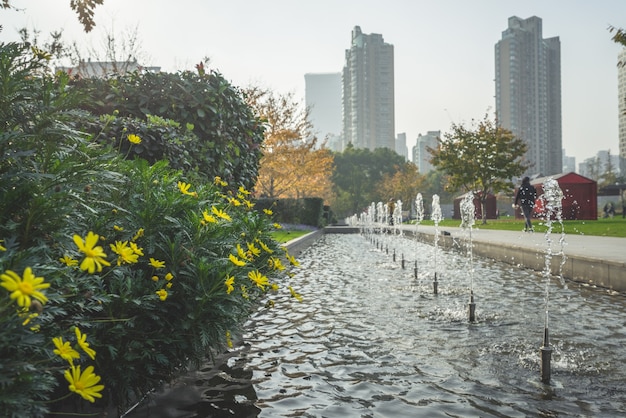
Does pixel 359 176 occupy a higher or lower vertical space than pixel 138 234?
higher

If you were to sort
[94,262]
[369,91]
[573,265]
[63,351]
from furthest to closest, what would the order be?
[369,91], [573,265], [94,262], [63,351]

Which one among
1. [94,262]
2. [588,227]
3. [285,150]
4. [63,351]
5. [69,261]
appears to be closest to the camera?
[63,351]

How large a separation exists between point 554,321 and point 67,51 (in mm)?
27941

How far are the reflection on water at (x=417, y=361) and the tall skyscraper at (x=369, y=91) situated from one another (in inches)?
6187

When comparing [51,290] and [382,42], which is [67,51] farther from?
[382,42]

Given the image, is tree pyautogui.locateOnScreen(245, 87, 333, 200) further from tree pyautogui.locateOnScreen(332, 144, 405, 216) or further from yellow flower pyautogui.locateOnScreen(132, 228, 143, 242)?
tree pyautogui.locateOnScreen(332, 144, 405, 216)

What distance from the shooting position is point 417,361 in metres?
4.45

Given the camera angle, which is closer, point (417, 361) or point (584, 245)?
point (417, 361)

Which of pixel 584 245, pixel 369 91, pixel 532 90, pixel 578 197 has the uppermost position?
pixel 369 91

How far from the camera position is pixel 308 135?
36.1 m

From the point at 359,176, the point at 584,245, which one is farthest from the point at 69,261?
the point at 359,176

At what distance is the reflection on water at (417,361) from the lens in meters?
3.40

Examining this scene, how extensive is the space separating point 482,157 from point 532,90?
349 feet

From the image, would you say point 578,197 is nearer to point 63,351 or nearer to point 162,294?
point 162,294
